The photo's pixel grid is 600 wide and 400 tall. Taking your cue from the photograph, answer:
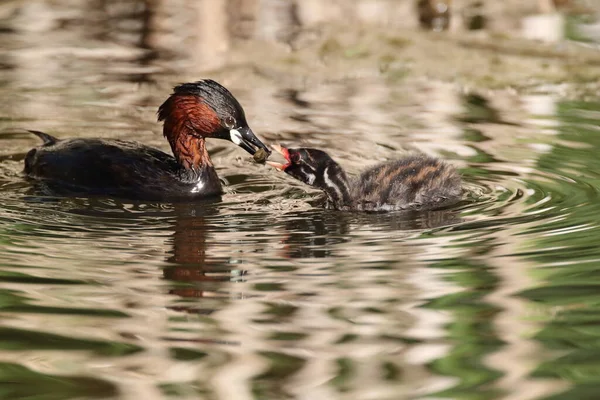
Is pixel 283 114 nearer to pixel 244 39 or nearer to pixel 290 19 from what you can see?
pixel 244 39

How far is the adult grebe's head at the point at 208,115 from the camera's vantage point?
8055mm

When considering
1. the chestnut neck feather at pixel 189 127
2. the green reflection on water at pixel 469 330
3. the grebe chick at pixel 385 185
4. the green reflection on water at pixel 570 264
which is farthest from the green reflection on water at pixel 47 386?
the chestnut neck feather at pixel 189 127

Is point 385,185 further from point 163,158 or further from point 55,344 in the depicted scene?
point 55,344

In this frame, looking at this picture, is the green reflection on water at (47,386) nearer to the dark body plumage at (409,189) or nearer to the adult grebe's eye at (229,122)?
the dark body plumage at (409,189)

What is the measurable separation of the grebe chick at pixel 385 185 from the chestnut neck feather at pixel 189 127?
0.66 m

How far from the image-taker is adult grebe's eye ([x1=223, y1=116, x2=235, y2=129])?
26.5ft

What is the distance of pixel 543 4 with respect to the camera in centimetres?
1455

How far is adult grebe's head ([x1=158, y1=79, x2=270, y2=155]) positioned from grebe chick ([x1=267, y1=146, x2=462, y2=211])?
0.49 metres

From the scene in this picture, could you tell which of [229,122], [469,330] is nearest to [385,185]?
[229,122]

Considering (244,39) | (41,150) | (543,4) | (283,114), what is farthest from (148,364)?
(543,4)

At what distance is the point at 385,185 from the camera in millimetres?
7547

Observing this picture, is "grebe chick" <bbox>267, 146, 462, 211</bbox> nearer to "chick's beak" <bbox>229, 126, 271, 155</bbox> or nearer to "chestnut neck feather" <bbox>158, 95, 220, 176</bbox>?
"chick's beak" <bbox>229, 126, 271, 155</bbox>

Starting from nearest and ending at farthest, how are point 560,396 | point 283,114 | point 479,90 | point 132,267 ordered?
point 560,396 < point 132,267 < point 283,114 < point 479,90

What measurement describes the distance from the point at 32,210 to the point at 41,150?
1183 millimetres
